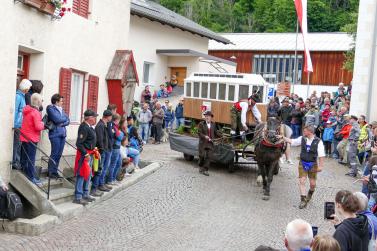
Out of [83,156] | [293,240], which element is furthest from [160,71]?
[293,240]

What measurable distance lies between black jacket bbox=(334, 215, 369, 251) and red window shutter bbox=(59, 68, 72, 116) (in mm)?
8474

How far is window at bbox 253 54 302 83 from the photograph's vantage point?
4266 centimetres

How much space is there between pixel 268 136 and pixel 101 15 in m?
5.23

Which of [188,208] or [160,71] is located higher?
[160,71]

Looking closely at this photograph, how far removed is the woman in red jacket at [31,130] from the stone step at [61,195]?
1.37 ft

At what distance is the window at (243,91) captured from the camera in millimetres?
15789

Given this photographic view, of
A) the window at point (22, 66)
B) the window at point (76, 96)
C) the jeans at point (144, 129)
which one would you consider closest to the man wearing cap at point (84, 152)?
the window at point (22, 66)

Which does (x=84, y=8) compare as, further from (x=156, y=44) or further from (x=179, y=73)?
(x=179, y=73)

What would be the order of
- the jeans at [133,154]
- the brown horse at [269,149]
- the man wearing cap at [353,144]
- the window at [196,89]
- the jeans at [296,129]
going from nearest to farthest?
the brown horse at [269,149] → the jeans at [133,154] → the man wearing cap at [353,144] → the window at [196,89] → the jeans at [296,129]

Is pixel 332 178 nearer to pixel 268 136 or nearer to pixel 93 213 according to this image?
pixel 268 136

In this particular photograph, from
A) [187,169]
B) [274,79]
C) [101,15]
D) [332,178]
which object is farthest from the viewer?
[274,79]

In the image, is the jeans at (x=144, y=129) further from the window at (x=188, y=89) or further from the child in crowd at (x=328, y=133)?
the child in crowd at (x=328, y=133)

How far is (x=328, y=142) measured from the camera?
20547mm

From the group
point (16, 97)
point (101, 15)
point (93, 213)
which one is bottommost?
point (93, 213)
